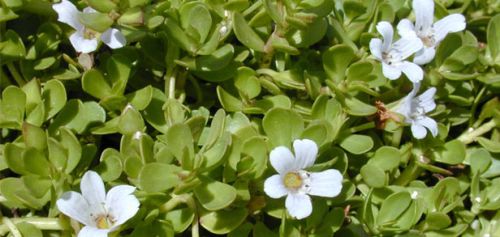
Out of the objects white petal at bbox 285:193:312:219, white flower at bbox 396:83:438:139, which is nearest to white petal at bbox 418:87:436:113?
white flower at bbox 396:83:438:139

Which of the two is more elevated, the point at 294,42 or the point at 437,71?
the point at 294,42

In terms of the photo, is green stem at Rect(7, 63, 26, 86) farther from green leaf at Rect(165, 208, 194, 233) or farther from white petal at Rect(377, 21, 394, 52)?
white petal at Rect(377, 21, 394, 52)

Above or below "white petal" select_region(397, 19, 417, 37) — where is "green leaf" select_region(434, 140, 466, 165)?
below

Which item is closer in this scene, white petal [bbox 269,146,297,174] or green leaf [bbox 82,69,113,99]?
white petal [bbox 269,146,297,174]

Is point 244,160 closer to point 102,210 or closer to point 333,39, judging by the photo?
point 102,210

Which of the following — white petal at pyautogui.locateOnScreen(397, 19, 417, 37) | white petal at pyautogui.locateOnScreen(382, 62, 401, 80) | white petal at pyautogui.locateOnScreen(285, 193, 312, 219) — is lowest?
white petal at pyautogui.locateOnScreen(285, 193, 312, 219)

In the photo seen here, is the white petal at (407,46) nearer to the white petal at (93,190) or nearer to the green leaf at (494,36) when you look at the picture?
the green leaf at (494,36)

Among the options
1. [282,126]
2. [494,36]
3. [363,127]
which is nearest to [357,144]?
[363,127]

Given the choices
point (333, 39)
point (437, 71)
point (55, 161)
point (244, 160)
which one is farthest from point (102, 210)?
point (437, 71)

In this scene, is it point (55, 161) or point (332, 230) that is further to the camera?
point (332, 230)
